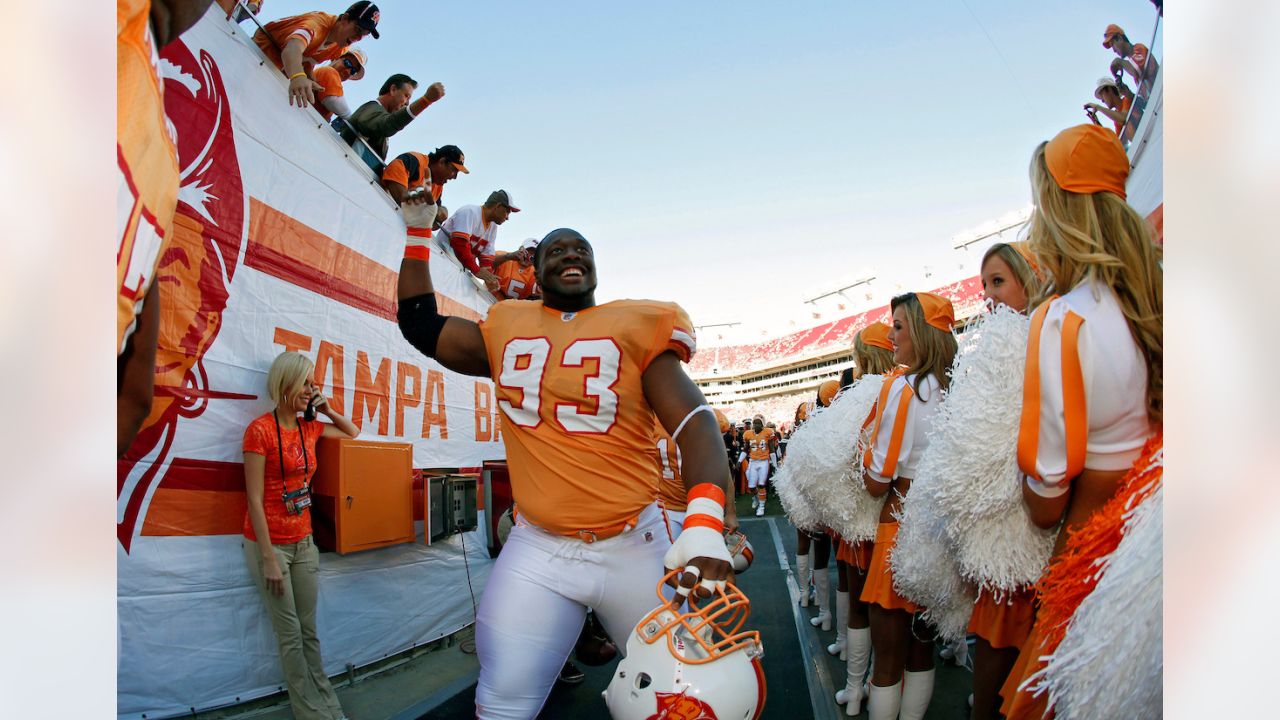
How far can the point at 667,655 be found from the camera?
1.91m

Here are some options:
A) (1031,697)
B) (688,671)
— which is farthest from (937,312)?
(688,671)

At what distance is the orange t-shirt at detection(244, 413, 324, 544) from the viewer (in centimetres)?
369

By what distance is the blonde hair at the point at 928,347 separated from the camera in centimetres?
361

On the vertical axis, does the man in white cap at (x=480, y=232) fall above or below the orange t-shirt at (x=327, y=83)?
below

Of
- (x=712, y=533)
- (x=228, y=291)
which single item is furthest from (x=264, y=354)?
(x=712, y=533)

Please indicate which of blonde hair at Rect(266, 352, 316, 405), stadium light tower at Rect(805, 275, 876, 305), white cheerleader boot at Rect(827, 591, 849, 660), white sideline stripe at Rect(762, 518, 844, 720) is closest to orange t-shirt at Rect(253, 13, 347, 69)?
blonde hair at Rect(266, 352, 316, 405)

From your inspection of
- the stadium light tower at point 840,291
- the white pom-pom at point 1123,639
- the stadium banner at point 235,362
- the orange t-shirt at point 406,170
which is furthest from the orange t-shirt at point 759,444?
the stadium light tower at point 840,291

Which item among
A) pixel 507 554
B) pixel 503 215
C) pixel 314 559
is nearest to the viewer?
pixel 507 554

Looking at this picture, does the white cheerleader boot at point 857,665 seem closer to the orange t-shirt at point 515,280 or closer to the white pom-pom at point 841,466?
the white pom-pom at point 841,466

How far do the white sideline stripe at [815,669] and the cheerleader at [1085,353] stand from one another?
2825 mm
